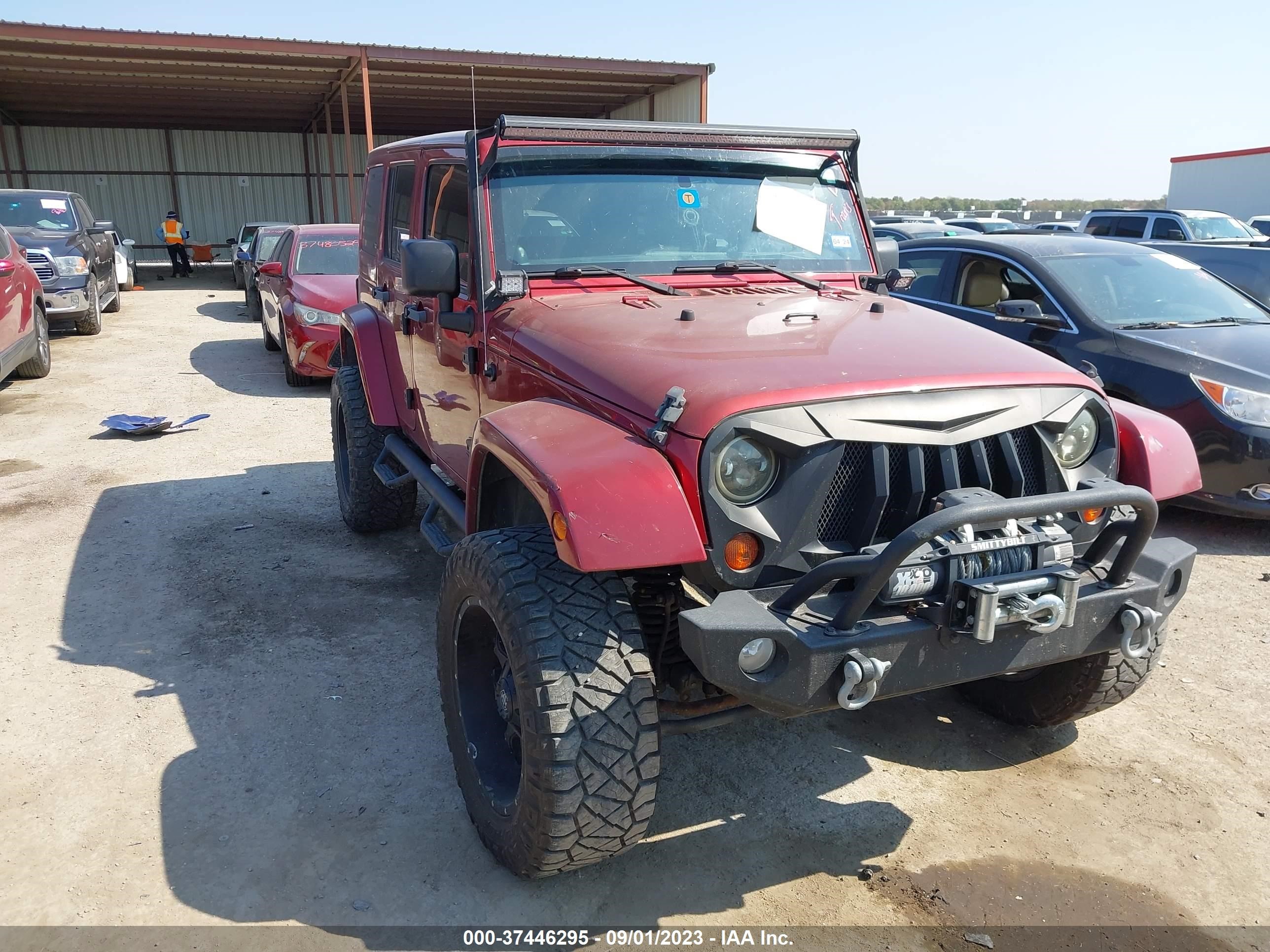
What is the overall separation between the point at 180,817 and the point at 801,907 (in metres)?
1.92

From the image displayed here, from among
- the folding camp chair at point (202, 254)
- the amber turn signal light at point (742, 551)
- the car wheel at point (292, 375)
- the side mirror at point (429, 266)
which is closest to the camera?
the amber turn signal light at point (742, 551)

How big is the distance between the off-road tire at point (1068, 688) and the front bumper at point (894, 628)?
20.2 inches

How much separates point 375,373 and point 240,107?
2274cm

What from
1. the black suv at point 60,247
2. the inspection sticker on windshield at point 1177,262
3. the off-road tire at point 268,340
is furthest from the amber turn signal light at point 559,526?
the black suv at point 60,247

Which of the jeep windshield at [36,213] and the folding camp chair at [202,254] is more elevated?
the jeep windshield at [36,213]

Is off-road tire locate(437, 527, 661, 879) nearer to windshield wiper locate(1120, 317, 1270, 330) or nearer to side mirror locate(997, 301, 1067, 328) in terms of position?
side mirror locate(997, 301, 1067, 328)

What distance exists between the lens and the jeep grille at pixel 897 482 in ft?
8.29

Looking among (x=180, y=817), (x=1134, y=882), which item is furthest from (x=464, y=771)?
(x=1134, y=882)

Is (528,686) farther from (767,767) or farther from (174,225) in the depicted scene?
(174,225)

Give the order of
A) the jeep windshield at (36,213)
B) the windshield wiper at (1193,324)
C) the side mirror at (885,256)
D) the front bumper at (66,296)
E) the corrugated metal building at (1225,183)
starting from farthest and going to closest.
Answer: the corrugated metal building at (1225,183), the jeep windshield at (36,213), the front bumper at (66,296), the windshield wiper at (1193,324), the side mirror at (885,256)

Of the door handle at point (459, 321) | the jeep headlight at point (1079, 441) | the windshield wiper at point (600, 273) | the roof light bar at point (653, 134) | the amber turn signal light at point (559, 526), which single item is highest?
the roof light bar at point (653, 134)

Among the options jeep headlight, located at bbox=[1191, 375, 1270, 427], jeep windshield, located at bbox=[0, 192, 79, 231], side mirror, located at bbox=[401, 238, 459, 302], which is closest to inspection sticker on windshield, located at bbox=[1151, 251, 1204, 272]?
jeep headlight, located at bbox=[1191, 375, 1270, 427]

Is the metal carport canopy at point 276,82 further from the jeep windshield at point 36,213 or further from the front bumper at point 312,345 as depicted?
the front bumper at point 312,345

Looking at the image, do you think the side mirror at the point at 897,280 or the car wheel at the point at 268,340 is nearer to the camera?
the side mirror at the point at 897,280
